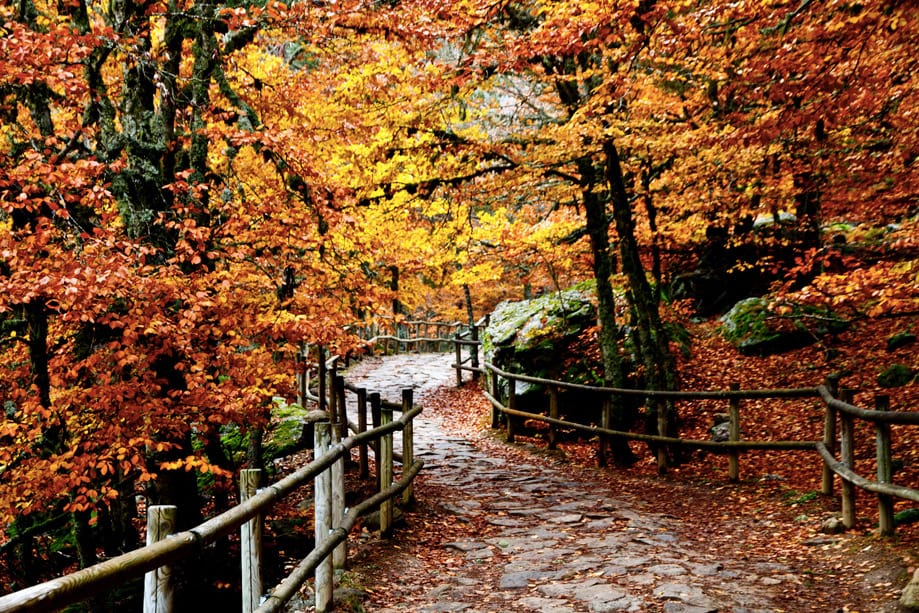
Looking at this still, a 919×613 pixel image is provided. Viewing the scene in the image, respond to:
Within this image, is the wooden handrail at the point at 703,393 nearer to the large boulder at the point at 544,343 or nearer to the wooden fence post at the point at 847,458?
the wooden fence post at the point at 847,458

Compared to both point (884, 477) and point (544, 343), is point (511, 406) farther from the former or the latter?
point (884, 477)

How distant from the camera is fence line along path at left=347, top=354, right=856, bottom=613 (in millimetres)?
5227

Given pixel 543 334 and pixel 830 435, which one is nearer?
pixel 830 435

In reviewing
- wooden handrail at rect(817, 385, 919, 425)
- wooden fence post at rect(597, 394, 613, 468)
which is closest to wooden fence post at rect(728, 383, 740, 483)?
wooden handrail at rect(817, 385, 919, 425)

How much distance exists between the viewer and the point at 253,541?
12.4ft

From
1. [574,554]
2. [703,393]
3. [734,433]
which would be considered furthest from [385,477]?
[734,433]

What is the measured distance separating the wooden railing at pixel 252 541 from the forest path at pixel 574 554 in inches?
22.8

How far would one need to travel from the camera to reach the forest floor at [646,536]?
5.31 m

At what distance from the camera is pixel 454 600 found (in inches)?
214

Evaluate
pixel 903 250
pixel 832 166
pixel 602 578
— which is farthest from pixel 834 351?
pixel 602 578

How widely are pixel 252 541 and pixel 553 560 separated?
3.52 metres

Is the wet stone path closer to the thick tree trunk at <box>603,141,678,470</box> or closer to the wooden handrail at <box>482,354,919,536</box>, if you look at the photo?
the wooden handrail at <box>482,354,919,536</box>

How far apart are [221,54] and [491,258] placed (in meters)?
9.09

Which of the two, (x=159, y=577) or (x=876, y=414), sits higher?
(x=159, y=577)
